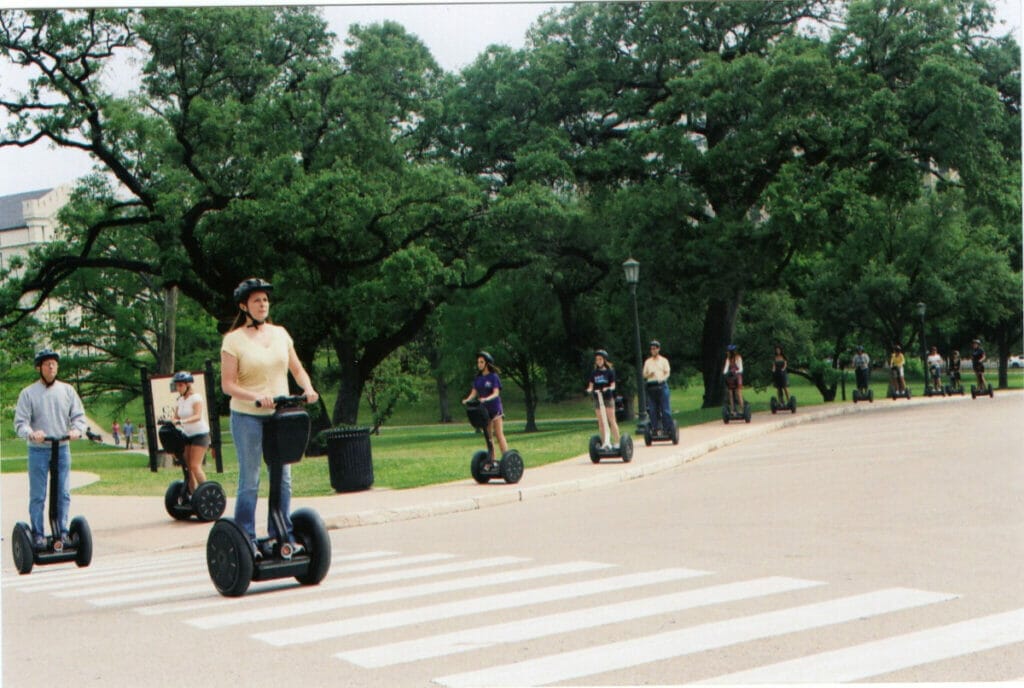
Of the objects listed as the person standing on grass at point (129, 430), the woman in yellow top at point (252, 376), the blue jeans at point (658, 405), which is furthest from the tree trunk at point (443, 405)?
the woman in yellow top at point (252, 376)

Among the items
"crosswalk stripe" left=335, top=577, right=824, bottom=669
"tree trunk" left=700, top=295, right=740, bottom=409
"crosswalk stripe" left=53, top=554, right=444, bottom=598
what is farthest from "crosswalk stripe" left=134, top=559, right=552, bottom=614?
"tree trunk" left=700, top=295, right=740, bottom=409

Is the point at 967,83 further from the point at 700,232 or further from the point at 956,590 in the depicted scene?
the point at 956,590

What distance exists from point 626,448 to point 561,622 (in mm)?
12817

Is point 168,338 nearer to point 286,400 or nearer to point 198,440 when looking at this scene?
point 198,440

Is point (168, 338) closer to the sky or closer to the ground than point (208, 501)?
closer to the sky

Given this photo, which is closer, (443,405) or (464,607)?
(464,607)

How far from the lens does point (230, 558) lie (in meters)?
8.26

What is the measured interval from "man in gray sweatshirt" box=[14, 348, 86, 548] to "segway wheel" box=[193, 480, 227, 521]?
4257 mm

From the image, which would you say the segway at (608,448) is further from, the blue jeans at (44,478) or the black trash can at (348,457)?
the blue jeans at (44,478)

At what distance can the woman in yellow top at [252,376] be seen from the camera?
8.04 meters

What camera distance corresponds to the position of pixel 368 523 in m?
14.2

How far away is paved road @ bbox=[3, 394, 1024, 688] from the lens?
5992mm

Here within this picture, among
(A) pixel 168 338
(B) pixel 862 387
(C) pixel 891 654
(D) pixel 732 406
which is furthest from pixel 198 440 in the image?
(B) pixel 862 387

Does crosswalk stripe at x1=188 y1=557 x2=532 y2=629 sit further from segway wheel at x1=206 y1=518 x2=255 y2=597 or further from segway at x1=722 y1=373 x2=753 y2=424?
segway at x1=722 y1=373 x2=753 y2=424
